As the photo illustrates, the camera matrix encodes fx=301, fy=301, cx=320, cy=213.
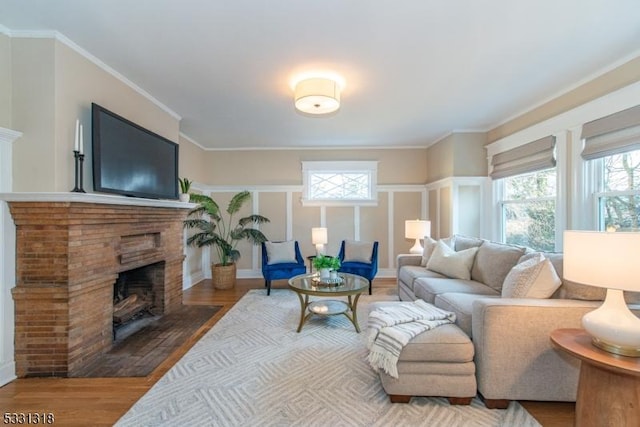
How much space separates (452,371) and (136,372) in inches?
90.6

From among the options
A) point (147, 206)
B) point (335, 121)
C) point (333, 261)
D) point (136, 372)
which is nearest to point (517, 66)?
point (335, 121)

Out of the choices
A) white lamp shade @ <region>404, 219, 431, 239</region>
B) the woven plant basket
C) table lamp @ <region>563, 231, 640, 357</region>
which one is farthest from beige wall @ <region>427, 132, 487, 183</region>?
the woven plant basket

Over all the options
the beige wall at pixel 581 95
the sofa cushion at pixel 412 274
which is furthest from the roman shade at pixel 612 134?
the sofa cushion at pixel 412 274

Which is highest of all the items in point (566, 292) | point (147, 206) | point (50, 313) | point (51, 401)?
point (147, 206)

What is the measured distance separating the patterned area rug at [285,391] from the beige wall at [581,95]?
8.99 feet

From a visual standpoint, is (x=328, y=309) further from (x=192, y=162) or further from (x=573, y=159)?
(x=192, y=162)

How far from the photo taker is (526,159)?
366 cm

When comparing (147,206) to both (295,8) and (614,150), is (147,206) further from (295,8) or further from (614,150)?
(614,150)

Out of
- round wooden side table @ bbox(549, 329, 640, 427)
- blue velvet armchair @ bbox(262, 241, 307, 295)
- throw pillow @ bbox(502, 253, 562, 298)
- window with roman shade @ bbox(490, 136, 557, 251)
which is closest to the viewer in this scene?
round wooden side table @ bbox(549, 329, 640, 427)

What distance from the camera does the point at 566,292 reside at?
2.08m

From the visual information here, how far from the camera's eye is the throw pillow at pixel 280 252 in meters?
4.67

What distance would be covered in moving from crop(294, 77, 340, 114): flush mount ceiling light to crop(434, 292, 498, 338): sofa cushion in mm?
2016

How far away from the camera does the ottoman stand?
189cm

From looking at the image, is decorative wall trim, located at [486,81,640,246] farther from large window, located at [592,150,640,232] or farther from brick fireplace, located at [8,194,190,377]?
brick fireplace, located at [8,194,190,377]
